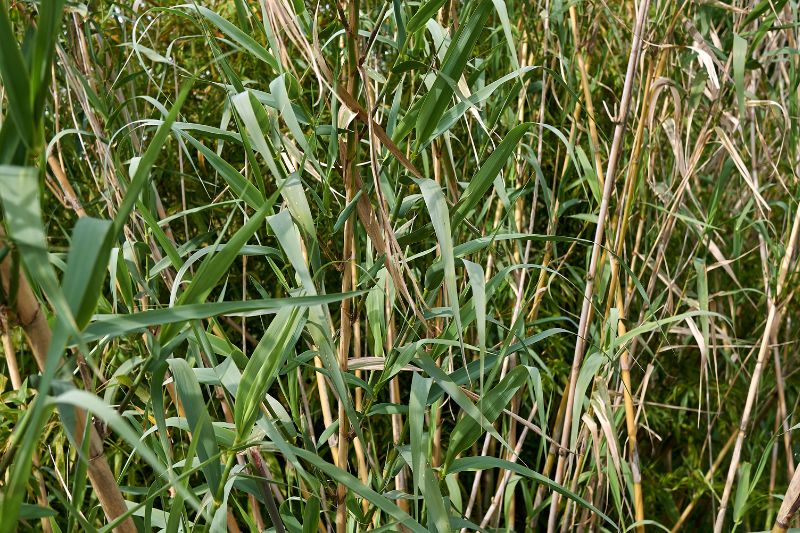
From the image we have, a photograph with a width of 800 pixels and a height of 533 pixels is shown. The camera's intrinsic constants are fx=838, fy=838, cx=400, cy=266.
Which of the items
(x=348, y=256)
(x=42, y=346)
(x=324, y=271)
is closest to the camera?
(x=42, y=346)

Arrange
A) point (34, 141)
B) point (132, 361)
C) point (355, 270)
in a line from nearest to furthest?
1. point (34, 141)
2. point (132, 361)
3. point (355, 270)

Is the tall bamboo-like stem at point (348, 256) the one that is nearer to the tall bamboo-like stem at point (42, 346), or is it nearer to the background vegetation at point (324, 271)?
the background vegetation at point (324, 271)

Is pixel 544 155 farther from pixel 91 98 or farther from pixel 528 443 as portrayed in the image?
pixel 91 98

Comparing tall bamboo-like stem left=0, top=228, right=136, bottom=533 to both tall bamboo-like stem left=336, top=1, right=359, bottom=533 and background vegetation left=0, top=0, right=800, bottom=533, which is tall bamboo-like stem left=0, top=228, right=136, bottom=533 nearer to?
background vegetation left=0, top=0, right=800, bottom=533

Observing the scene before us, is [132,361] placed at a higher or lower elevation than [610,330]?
higher

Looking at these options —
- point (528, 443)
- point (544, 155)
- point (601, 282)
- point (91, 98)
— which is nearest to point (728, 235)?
point (544, 155)

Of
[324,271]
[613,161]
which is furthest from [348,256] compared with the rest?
[613,161]

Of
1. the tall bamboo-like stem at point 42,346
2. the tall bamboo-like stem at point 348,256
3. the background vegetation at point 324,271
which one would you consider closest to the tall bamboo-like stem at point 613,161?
the background vegetation at point 324,271

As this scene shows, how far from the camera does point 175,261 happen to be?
606 millimetres

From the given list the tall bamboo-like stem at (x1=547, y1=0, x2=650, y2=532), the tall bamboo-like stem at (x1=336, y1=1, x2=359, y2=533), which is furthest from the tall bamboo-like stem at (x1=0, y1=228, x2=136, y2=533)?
the tall bamboo-like stem at (x1=547, y1=0, x2=650, y2=532)

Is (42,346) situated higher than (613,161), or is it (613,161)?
(42,346)

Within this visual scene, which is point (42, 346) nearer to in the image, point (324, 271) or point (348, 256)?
point (348, 256)

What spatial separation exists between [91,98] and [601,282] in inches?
23.0

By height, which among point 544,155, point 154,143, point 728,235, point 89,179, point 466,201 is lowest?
point 728,235
